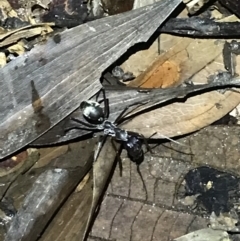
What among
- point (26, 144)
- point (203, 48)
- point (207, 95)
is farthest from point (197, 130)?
point (26, 144)

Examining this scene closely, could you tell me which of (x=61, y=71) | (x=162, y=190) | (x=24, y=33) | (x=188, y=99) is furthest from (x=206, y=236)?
(x=24, y=33)

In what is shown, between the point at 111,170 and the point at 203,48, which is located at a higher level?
the point at 203,48

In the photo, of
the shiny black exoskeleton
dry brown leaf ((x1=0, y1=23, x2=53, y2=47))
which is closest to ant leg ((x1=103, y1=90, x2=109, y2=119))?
the shiny black exoskeleton

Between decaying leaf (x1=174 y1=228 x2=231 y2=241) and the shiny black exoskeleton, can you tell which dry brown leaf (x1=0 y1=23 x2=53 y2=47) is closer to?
the shiny black exoskeleton

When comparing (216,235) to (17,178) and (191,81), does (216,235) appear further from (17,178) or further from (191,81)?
(17,178)

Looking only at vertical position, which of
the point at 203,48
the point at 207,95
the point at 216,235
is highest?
the point at 203,48

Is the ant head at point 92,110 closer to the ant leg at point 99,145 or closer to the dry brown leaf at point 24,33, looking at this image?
the ant leg at point 99,145
